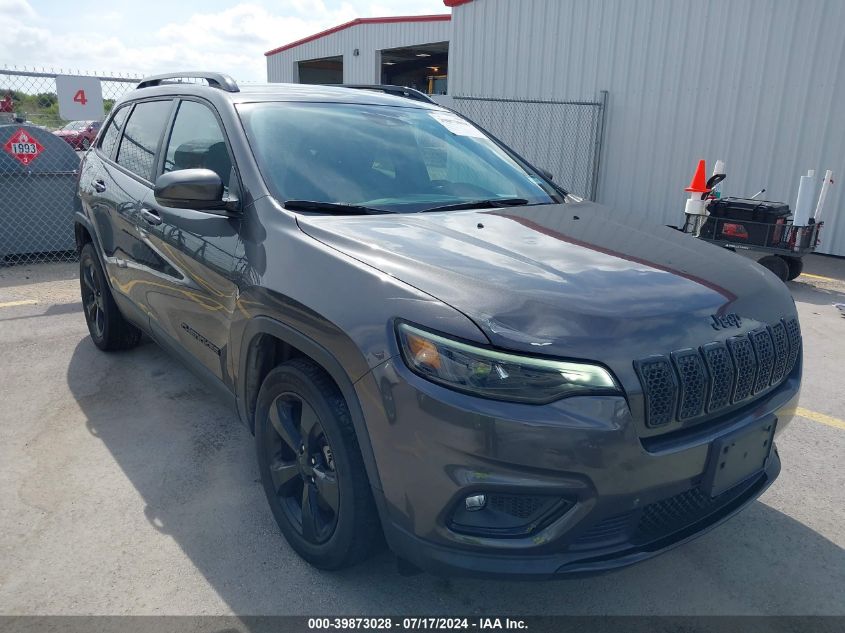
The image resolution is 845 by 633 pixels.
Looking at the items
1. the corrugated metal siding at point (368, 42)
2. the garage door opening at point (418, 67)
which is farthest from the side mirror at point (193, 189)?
the garage door opening at point (418, 67)

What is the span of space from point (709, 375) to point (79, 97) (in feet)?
26.4

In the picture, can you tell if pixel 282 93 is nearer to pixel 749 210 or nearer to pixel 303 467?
pixel 303 467

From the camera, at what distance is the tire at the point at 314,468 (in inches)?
82.2

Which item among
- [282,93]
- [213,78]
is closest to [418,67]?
[213,78]

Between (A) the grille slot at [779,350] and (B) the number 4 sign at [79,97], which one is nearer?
(A) the grille slot at [779,350]

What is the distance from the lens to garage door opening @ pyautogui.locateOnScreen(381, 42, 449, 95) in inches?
912

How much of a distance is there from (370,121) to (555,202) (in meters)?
1.00

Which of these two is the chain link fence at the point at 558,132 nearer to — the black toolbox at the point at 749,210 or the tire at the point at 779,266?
the black toolbox at the point at 749,210

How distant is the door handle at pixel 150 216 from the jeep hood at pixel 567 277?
47.3 inches

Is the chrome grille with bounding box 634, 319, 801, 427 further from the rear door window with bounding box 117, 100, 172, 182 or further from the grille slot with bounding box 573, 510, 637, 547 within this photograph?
the rear door window with bounding box 117, 100, 172, 182

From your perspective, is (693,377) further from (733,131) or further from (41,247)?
(733,131)

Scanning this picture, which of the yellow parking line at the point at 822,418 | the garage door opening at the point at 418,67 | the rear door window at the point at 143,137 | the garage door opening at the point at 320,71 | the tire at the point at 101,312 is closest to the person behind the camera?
the rear door window at the point at 143,137

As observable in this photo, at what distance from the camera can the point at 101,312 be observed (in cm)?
454

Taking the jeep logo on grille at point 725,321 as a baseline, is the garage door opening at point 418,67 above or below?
above
